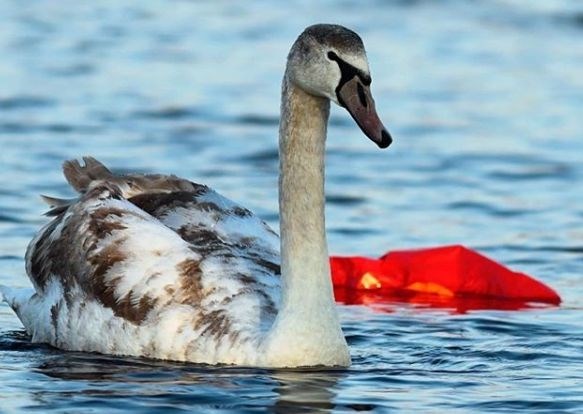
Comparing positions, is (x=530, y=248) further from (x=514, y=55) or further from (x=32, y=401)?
(x=514, y=55)

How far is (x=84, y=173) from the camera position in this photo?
43.3 feet

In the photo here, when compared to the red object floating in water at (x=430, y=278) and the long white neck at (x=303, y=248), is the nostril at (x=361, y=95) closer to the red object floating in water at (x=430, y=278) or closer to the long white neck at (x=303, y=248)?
the long white neck at (x=303, y=248)

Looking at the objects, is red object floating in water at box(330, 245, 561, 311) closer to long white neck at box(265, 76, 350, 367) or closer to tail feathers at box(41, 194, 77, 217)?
tail feathers at box(41, 194, 77, 217)

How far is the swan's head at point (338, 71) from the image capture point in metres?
10.6

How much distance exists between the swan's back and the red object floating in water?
2.09 m

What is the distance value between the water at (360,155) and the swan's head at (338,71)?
5.20 feet

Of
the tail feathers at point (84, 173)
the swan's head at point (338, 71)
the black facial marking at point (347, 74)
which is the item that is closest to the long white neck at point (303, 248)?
the swan's head at point (338, 71)

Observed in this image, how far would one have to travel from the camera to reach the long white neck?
442 inches

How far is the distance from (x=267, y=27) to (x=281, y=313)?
50.7 ft

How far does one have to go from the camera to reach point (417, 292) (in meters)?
14.8

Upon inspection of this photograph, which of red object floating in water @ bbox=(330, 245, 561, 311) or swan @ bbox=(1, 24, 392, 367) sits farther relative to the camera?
red object floating in water @ bbox=(330, 245, 561, 311)

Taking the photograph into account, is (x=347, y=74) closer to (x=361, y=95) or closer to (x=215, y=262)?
(x=361, y=95)

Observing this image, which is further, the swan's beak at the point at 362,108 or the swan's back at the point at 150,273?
the swan's back at the point at 150,273

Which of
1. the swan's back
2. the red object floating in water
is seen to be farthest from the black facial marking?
the red object floating in water
